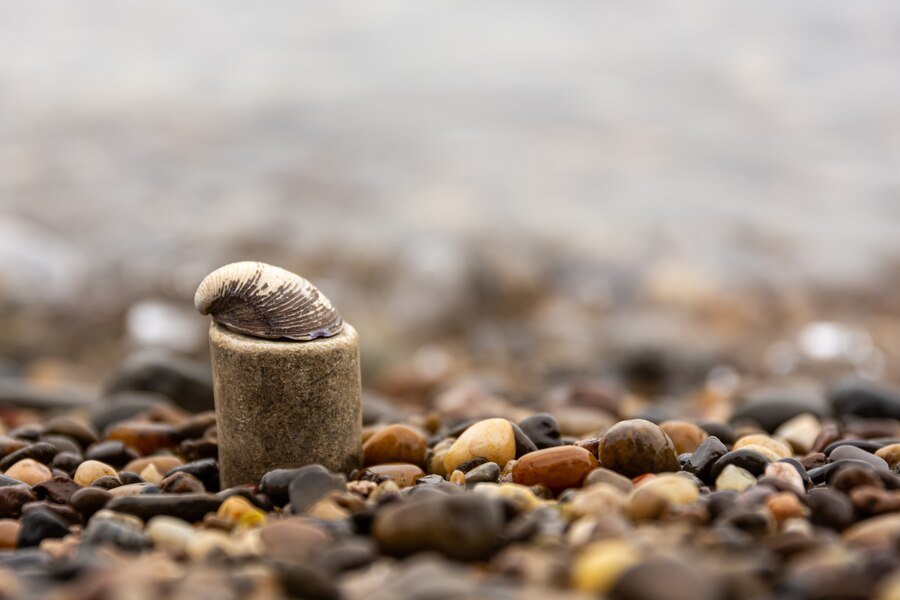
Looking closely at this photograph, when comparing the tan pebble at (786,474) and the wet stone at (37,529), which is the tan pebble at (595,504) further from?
the wet stone at (37,529)

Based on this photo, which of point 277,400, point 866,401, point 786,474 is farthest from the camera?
point 866,401

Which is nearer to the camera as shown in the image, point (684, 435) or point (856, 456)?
point (856, 456)

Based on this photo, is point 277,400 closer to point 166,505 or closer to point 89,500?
point 166,505

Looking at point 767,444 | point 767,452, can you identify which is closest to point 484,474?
point 767,452

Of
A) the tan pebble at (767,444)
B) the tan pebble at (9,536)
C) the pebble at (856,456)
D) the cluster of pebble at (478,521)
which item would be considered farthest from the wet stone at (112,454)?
the pebble at (856,456)

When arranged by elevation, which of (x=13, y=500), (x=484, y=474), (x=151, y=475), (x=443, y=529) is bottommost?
(x=151, y=475)

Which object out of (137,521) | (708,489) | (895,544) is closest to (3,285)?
(137,521)

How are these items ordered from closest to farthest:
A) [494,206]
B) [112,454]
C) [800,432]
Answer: [112,454], [800,432], [494,206]

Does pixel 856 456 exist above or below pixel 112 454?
above
